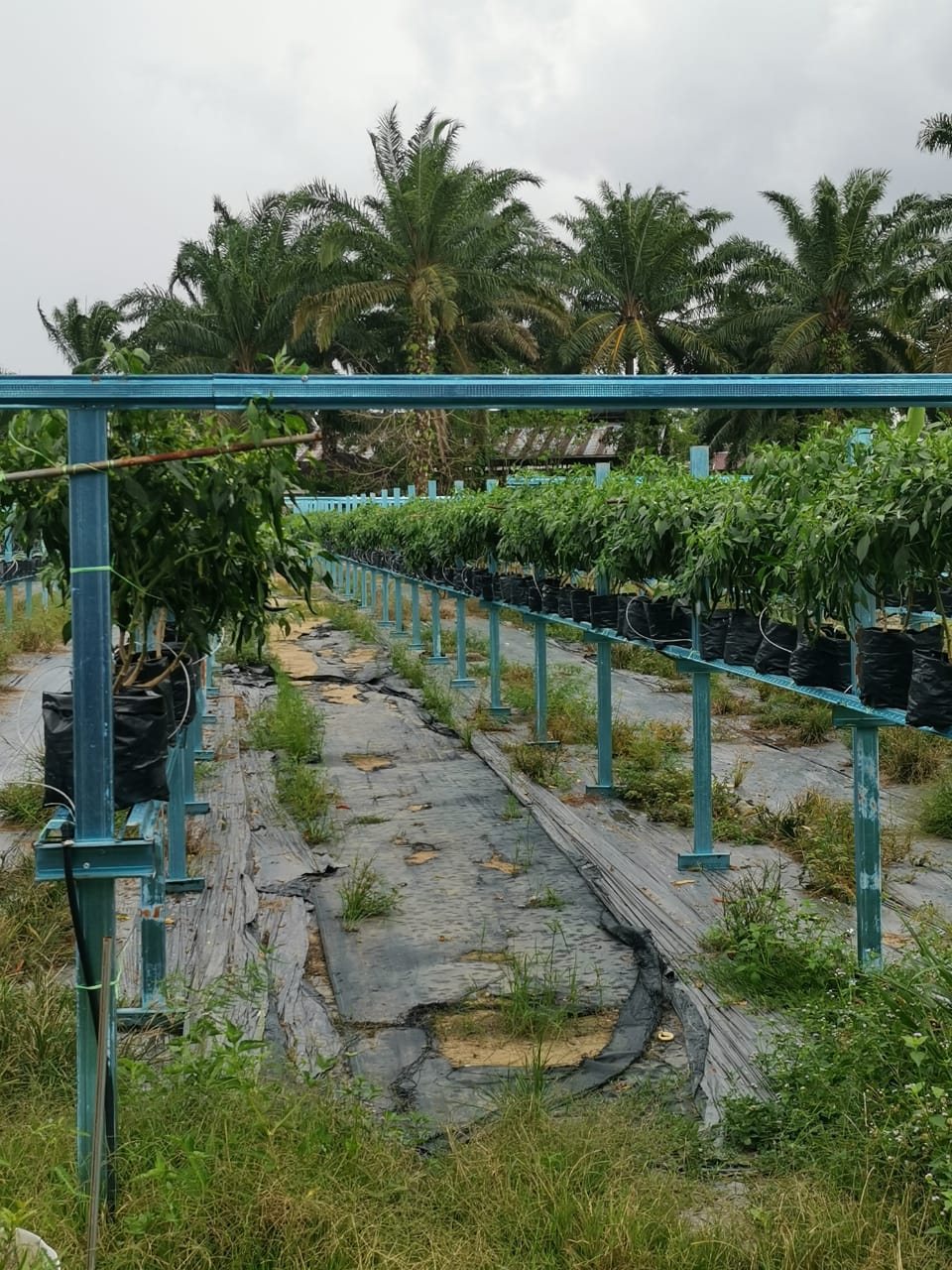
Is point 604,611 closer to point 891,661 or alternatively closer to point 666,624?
point 666,624

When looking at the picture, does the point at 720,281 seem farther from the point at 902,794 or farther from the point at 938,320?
the point at 902,794

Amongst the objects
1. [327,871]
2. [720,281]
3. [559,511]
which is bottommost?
[327,871]

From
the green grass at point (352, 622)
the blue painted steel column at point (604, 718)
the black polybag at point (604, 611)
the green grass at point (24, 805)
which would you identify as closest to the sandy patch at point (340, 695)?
the green grass at point (352, 622)

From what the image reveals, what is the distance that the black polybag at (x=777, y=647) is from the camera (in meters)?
5.38

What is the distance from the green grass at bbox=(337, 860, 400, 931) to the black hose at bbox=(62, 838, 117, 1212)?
2.53m

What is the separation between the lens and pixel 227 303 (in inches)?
1076

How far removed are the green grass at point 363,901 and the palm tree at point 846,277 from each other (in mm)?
18080

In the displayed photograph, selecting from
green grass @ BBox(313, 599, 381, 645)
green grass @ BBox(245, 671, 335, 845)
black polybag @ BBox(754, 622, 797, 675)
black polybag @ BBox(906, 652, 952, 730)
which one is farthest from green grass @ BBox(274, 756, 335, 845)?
green grass @ BBox(313, 599, 381, 645)

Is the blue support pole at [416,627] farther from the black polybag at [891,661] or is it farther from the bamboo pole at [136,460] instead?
the bamboo pole at [136,460]

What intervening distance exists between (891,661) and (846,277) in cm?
2169

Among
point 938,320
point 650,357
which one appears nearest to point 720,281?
point 650,357

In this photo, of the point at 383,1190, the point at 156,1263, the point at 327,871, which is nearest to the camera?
the point at 156,1263

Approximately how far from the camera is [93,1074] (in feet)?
10.1

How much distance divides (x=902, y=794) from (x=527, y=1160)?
514cm
